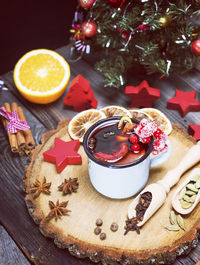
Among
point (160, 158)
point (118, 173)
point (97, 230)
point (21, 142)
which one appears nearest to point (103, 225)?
point (97, 230)

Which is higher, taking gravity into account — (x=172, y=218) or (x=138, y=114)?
→ (x=138, y=114)

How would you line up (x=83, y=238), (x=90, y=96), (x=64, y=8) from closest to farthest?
1. (x=83, y=238)
2. (x=90, y=96)
3. (x=64, y=8)

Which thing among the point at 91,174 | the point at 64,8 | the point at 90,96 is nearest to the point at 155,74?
the point at 90,96

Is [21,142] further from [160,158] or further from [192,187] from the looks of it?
[192,187]

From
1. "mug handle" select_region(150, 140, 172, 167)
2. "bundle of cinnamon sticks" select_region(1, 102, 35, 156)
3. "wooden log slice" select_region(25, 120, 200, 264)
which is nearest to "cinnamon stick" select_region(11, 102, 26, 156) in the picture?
"bundle of cinnamon sticks" select_region(1, 102, 35, 156)

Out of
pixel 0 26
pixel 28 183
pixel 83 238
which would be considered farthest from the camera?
pixel 0 26

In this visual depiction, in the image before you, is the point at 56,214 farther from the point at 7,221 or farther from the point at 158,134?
the point at 158,134

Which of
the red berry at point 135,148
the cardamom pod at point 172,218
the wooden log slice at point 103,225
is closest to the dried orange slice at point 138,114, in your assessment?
the wooden log slice at point 103,225
